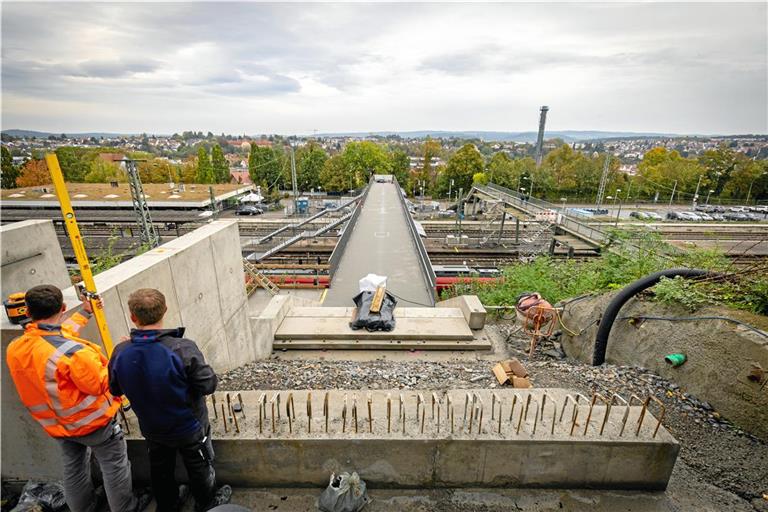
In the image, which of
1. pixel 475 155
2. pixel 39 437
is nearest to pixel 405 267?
pixel 39 437

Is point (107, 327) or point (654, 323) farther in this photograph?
point (654, 323)

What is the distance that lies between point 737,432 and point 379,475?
3.71 m

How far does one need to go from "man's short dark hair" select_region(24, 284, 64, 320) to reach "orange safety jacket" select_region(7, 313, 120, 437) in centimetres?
7

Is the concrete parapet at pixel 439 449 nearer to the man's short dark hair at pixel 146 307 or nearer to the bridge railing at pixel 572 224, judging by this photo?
the man's short dark hair at pixel 146 307

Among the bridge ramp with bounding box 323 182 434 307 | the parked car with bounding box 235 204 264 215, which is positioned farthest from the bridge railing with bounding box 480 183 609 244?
the parked car with bounding box 235 204 264 215

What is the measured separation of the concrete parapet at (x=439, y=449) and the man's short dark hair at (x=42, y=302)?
125cm

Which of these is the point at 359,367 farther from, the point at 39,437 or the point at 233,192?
the point at 233,192

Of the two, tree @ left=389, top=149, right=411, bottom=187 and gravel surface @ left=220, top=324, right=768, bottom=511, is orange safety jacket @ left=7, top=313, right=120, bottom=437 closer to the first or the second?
gravel surface @ left=220, top=324, right=768, bottom=511

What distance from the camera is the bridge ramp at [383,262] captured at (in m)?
10.5

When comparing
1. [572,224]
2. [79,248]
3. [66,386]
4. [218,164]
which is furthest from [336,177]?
[66,386]

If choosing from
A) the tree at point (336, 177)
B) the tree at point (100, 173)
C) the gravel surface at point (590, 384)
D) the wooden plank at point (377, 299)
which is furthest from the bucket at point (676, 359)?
the tree at point (100, 173)

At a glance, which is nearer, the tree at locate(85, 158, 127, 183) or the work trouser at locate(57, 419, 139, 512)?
the work trouser at locate(57, 419, 139, 512)

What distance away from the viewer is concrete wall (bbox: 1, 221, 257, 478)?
2.56 meters

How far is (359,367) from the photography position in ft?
18.5
